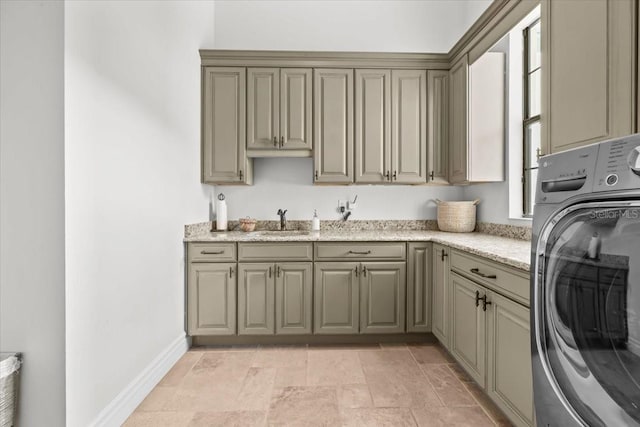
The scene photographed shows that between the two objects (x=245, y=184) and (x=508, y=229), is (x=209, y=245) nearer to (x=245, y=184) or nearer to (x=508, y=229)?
(x=245, y=184)

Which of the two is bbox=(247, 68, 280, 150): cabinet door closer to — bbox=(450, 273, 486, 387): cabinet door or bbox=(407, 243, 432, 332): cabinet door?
bbox=(407, 243, 432, 332): cabinet door

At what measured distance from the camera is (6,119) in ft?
4.71

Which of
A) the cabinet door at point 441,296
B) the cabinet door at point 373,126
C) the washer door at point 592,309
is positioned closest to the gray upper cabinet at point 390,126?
the cabinet door at point 373,126

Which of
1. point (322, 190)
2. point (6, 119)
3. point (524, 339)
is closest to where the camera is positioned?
point (6, 119)

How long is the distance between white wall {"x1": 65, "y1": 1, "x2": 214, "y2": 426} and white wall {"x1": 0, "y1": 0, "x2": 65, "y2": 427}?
39 millimetres

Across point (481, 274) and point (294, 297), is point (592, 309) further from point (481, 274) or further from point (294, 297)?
point (294, 297)

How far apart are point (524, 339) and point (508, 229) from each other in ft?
4.60

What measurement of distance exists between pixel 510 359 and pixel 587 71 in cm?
139

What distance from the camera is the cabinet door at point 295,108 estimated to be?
3.21 metres

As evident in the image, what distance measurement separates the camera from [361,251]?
294cm

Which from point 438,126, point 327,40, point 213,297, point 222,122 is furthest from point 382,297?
point 327,40

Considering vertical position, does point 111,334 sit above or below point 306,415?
above

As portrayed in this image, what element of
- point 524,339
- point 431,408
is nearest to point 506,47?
point 524,339

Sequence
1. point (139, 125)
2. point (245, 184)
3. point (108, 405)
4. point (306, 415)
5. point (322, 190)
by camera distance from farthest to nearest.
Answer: point (322, 190) → point (245, 184) → point (139, 125) → point (306, 415) → point (108, 405)
